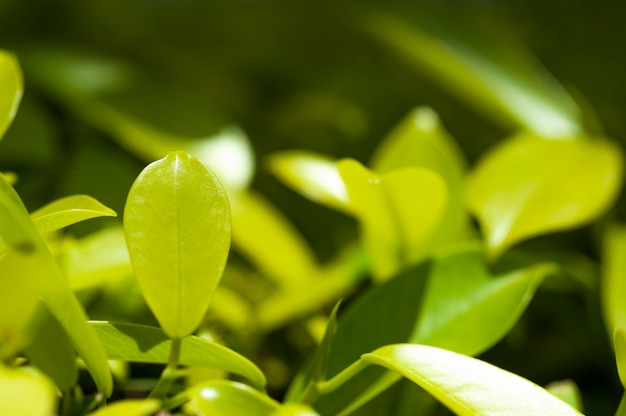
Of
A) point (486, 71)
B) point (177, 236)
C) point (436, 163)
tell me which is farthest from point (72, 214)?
point (486, 71)

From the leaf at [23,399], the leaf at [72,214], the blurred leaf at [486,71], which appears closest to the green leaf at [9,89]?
the leaf at [72,214]

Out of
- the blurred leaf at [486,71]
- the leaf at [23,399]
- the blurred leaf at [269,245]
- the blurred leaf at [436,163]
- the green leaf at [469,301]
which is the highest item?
the blurred leaf at [486,71]

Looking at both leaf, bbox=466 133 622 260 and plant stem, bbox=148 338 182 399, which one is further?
leaf, bbox=466 133 622 260

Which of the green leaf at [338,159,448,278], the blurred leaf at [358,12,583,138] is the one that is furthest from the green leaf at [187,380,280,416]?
the blurred leaf at [358,12,583,138]

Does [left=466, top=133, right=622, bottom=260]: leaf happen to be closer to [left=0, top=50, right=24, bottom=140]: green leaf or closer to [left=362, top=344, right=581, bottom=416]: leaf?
[left=362, top=344, right=581, bottom=416]: leaf

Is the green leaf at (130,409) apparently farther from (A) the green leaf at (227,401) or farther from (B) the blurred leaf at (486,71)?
(B) the blurred leaf at (486,71)

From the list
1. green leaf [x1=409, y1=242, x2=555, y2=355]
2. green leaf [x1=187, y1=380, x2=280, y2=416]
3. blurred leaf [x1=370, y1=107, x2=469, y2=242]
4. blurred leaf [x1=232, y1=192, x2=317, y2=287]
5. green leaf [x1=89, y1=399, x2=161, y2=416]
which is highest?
blurred leaf [x1=370, y1=107, x2=469, y2=242]

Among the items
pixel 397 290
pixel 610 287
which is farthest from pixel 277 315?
pixel 610 287

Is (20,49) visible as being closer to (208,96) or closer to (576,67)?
(208,96)
